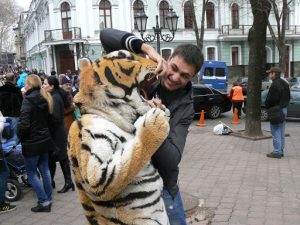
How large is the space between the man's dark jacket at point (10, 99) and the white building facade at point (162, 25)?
78.2 ft

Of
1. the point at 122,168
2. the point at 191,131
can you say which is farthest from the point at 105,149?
the point at 191,131

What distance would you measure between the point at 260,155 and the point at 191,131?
4094 mm

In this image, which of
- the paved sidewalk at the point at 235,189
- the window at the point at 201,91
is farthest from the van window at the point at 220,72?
the paved sidewalk at the point at 235,189

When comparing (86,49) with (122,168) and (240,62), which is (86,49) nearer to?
(240,62)

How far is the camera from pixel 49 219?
5113mm

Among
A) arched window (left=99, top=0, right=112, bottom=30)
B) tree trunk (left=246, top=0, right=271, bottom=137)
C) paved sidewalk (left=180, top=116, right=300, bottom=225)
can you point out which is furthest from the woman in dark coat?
arched window (left=99, top=0, right=112, bottom=30)

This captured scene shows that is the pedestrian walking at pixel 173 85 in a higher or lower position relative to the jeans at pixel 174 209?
higher

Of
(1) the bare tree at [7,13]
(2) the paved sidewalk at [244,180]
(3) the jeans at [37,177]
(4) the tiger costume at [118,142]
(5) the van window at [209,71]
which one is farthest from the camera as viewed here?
(1) the bare tree at [7,13]

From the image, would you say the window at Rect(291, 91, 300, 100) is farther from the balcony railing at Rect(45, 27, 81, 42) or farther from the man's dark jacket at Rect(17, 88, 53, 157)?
the balcony railing at Rect(45, 27, 81, 42)

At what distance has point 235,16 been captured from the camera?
34.8m

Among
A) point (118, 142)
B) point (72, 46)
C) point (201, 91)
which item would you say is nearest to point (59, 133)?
point (118, 142)

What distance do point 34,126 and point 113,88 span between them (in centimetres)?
381

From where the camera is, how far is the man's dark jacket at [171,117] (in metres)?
1.88

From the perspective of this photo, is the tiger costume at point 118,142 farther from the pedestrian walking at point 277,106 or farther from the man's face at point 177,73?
the pedestrian walking at point 277,106
